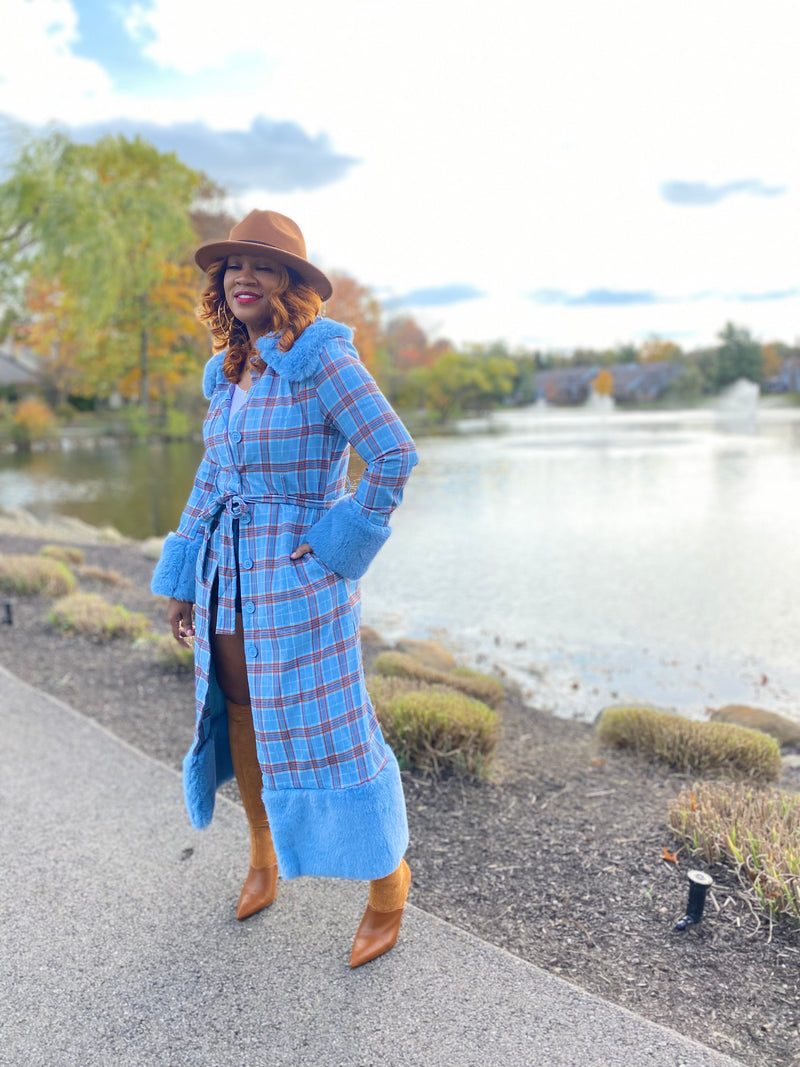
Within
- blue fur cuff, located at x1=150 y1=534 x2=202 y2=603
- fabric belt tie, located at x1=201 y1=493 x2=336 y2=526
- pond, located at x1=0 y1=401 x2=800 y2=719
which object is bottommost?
pond, located at x1=0 y1=401 x2=800 y2=719

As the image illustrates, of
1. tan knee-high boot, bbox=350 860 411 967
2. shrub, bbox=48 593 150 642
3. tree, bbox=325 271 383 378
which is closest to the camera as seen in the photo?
tan knee-high boot, bbox=350 860 411 967

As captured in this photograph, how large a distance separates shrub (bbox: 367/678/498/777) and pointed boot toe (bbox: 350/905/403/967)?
1156 mm

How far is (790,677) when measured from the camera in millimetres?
6477

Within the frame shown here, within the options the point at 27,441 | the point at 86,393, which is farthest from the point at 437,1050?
the point at 86,393

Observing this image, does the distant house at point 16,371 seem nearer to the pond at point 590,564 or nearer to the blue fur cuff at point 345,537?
the pond at point 590,564

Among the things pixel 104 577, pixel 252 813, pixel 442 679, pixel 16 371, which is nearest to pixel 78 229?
pixel 104 577

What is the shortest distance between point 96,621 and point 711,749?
4.08 metres

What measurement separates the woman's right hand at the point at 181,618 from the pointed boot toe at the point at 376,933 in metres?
0.93

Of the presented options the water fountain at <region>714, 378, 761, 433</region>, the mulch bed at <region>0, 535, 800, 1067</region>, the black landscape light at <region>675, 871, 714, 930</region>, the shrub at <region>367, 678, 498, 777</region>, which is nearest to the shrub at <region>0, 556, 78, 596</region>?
the mulch bed at <region>0, 535, 800, 1067</region>

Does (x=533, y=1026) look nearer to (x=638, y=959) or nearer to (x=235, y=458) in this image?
(x=638, y=959)

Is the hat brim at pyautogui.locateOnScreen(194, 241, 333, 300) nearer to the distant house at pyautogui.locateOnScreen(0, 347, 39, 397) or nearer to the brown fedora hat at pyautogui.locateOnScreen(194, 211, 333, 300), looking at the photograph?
the brown fedora hat at pyautogui.locateOnScreen(194, 211, 333, 300)

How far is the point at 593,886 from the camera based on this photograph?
2596mm

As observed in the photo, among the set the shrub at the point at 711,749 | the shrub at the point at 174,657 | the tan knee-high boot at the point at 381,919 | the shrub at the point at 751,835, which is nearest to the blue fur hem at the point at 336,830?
the tan knee-high boot at the point at 381,919

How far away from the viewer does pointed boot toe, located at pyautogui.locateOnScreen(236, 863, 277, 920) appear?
2.41m
